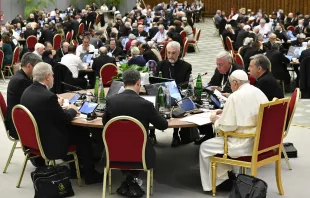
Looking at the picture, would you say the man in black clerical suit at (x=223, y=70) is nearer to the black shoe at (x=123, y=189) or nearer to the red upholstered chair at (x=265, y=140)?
the red upholstered chair at (x=265, y=140)

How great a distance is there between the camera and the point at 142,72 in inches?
269

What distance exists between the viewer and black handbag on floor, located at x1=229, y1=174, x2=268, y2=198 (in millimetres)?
5031

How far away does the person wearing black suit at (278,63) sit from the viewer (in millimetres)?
10703

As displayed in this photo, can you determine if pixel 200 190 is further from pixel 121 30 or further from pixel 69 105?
pixel 121 30

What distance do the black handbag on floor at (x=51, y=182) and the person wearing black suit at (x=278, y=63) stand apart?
598 cm

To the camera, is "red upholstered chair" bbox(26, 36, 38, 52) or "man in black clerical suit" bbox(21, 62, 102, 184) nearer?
"man in black clerical suit" bbox(21, 62, 102, 184)

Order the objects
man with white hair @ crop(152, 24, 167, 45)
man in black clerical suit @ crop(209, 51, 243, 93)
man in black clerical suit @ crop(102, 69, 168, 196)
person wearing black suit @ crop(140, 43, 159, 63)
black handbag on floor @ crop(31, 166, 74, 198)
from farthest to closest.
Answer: man with white hair @ crop(152, 24, 167, 45), person wearing black suit @ crop(140, 43, 159, 63), man in black clerical suit @ crop(209, 51, 243, 93), black handbag on floor @ crop(31, 166, 74, 198), man in black clerical suit @ crop(102, 69, 168, 196)

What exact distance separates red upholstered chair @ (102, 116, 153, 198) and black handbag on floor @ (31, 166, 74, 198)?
0.46 m

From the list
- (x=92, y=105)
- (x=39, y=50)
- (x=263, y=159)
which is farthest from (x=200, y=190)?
(x=39, y=50)

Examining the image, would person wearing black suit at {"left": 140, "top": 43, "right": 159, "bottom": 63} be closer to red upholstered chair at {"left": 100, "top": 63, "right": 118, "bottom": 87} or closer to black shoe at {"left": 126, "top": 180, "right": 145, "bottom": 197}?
red upholstered chair at {"left": 100, "top": 63, "right": 118, "bottom": 87}

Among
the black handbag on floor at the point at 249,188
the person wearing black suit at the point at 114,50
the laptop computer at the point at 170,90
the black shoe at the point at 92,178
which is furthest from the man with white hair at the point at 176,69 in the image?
the person wearing black suit at the point at 114,50

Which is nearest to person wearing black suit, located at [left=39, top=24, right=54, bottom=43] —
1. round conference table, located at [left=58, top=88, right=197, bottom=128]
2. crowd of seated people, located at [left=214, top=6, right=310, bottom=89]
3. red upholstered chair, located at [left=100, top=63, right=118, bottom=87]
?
crowd of seated people, located at [left=214, top=6, right=310, bottom=89]

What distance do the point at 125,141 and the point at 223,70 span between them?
2.09 meters

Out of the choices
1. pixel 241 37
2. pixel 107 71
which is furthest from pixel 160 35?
pixel 107 71
